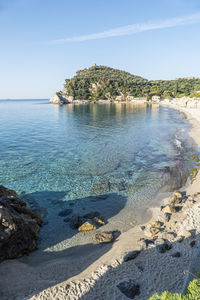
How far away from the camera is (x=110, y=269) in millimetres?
9820

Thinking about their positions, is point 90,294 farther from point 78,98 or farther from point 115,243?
point 78,98

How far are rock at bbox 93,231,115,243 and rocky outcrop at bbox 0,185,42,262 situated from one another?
411 centimetres

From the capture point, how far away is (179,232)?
12430 millimetres

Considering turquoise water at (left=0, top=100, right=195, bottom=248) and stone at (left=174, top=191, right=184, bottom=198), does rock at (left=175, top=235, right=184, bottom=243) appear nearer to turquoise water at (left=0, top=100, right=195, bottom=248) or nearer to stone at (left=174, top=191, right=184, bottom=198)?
turquoise water at (left=0, top=100, right=195, bottom=248)

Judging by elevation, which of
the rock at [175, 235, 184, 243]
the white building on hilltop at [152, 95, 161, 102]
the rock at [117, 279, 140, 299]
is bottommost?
the rock at [117, 279, 140, 299]

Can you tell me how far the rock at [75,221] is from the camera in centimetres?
1434

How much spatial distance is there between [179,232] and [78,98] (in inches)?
7310

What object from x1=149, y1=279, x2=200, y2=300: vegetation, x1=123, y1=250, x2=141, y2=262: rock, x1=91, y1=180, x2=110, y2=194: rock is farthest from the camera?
x1=91, y1=180, x2=110, y2=194: rock

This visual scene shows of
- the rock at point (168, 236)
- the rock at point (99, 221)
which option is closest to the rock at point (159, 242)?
the rock at point (168, 236)

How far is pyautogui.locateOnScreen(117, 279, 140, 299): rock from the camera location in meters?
8.21

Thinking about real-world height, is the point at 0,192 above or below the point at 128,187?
above

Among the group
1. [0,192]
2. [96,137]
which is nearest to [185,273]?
[0,192]

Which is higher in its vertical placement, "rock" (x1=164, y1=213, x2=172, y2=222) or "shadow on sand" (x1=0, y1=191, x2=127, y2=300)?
"rock" (x1=164, y1=213, x2=172, y2=222)

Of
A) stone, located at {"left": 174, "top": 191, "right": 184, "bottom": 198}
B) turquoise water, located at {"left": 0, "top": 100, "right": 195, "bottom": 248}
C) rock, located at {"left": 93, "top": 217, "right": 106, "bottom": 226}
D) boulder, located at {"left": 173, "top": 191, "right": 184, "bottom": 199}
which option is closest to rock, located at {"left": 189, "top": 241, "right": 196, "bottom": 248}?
turquoise water, located at {"left": 0, "top": 100, "right": 195, "bottom": 248}
